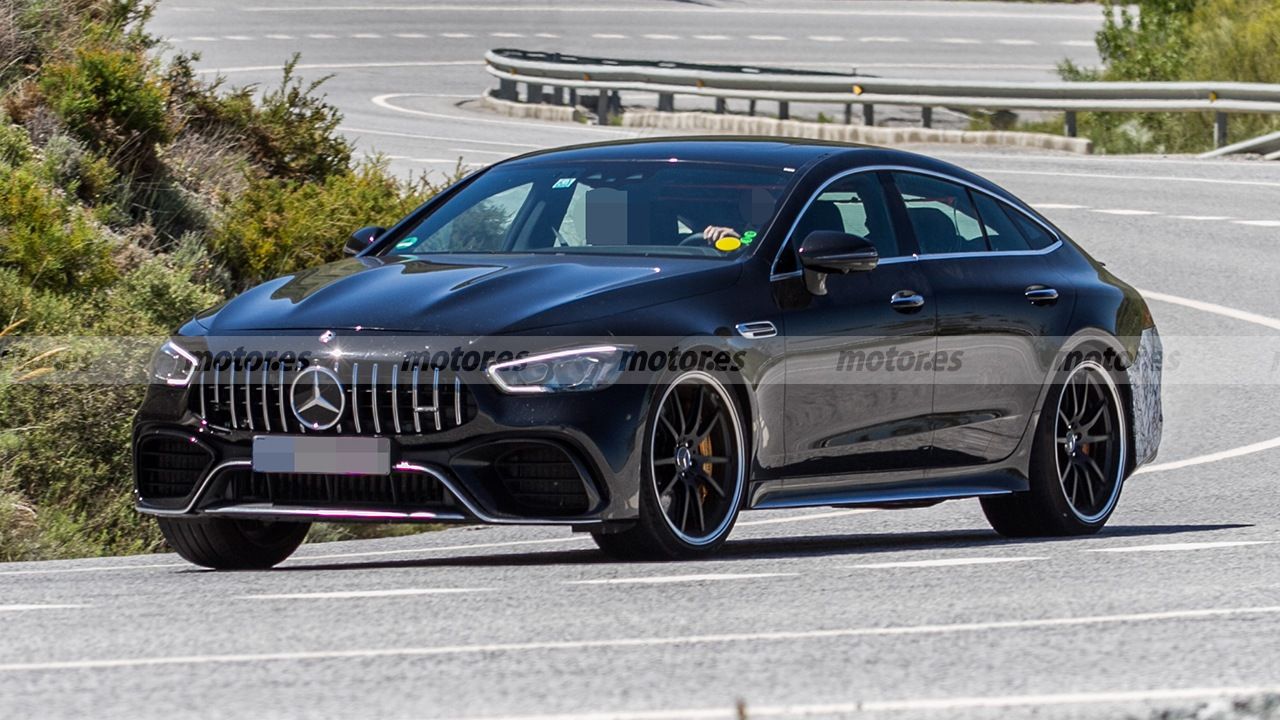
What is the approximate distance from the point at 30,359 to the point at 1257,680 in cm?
847

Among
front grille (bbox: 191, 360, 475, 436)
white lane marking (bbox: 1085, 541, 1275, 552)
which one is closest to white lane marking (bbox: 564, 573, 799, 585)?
front grille (bbox: 191, 360, 475, 436)

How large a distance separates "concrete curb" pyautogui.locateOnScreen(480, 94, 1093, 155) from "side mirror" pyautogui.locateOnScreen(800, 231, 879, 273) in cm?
2022

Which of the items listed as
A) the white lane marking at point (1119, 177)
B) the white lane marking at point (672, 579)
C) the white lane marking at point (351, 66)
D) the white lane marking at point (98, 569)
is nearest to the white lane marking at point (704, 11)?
the white lane marking at point (351, 66)

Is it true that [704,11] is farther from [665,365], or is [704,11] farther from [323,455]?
[323,455]

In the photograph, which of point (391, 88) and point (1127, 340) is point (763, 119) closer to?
point (391, 88)

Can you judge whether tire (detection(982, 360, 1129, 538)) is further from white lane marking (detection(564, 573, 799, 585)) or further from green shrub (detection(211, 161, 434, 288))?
green shrub (detection(211, 161, 434, 288))

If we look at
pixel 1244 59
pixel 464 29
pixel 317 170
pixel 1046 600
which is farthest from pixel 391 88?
pixel 1046 600

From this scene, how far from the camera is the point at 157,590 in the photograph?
24.9 ft

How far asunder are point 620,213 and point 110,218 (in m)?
7.53

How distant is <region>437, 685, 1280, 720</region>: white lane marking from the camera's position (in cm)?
496

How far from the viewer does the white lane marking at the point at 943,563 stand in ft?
26.2

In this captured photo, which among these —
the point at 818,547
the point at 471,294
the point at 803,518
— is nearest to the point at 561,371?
the point at 471,294

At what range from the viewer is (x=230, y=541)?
8.47 meters

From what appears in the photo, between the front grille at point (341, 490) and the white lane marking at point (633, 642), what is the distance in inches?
63.6
